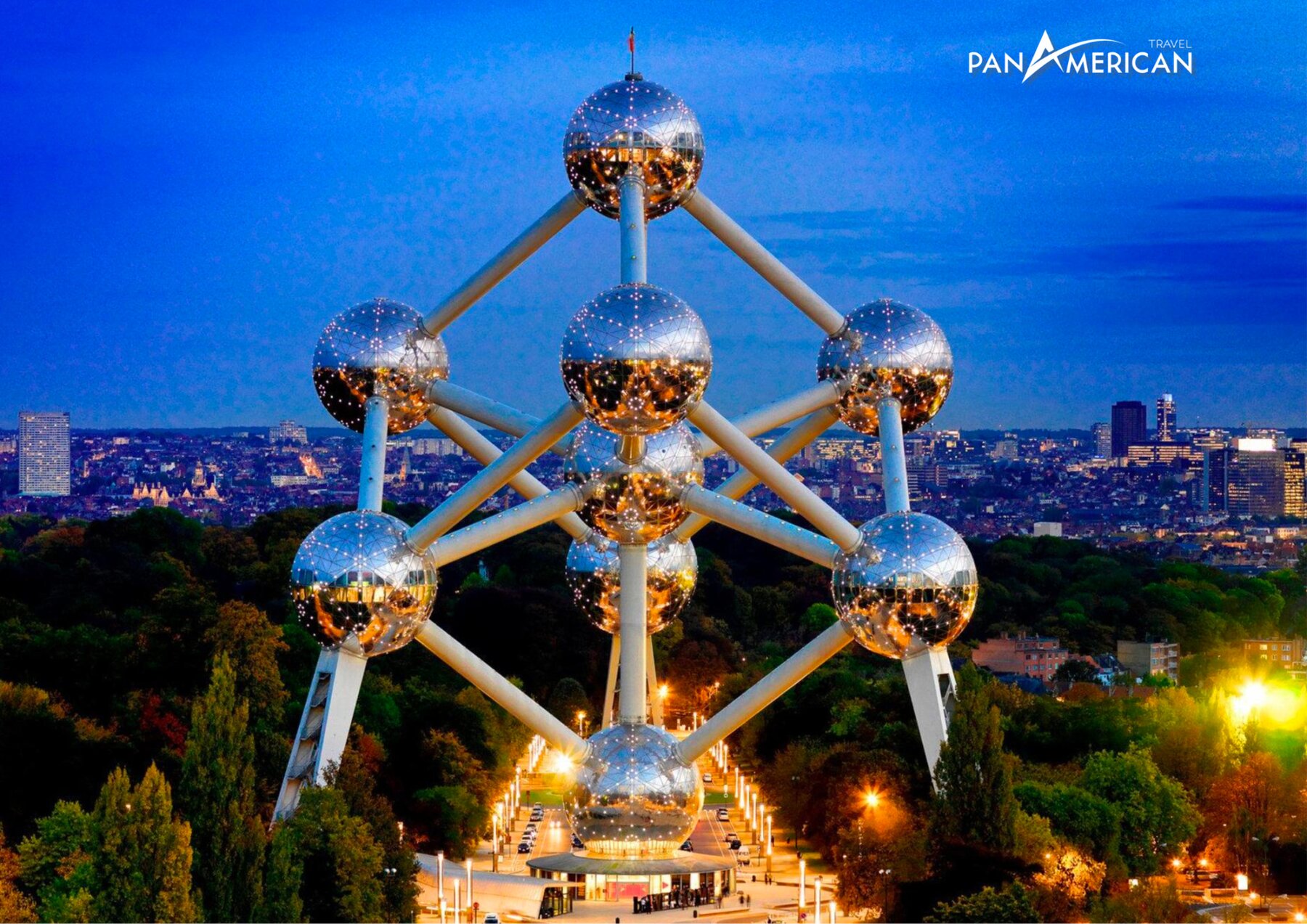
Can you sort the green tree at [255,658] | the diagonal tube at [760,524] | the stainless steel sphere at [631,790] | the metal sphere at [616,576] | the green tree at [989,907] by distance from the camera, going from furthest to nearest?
the green tree at [255,658] < the metal sphere at [616,576] < the green tree at [989,907] < the stainless steel sphere at [631,790] < the diagonal tube at [760,524]

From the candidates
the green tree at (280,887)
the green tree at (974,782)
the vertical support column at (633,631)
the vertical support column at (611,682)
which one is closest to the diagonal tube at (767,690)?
the vertical support column at (633,631)

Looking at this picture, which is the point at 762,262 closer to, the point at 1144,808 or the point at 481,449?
the point at 481,449

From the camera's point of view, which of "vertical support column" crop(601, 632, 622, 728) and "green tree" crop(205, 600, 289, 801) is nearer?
"vertical support column" crop(601, 632, 622, 728)

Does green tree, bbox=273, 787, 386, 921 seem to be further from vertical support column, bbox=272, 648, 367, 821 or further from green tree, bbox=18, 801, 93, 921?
green tree, bbox=18, 801, 93, 921

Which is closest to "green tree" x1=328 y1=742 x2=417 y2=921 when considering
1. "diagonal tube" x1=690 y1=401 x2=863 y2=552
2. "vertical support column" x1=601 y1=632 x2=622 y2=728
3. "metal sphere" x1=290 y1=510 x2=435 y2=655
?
"metal sphere" x1=290 y1=510 x2=435 y2=655

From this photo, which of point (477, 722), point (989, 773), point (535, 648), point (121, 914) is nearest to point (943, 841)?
point (989, 773)

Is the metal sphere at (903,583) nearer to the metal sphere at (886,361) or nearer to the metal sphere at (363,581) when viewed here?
the metal sphere at (886,361)

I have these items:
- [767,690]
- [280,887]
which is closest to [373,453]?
[280,887]
